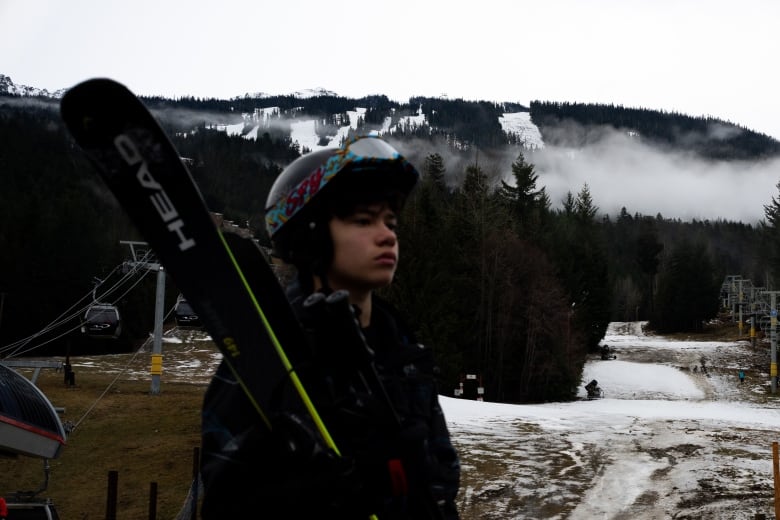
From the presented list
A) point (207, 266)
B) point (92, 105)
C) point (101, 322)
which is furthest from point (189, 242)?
point (101, 322)

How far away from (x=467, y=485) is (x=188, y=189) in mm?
11458

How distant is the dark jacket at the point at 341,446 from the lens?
4.60ft

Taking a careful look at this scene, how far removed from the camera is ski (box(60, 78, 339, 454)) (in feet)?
5.11

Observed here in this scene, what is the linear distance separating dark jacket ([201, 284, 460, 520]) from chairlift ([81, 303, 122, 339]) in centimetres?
2873

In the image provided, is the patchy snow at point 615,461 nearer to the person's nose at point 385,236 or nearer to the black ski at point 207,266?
the person's nose at point 385,236

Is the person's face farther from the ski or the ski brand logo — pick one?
the ski brand logo

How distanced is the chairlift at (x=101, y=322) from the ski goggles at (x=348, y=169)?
2858 cm

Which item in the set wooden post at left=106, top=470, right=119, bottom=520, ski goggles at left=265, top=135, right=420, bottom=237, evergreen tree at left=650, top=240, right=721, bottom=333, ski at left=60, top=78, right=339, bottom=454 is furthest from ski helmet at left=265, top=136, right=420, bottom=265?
evergreen tree at left=650, top=240, right=721, bottom=333

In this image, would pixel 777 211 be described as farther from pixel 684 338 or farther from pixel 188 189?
pixel 188 189

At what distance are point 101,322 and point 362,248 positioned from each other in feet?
96.0

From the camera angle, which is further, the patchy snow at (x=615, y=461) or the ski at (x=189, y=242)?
the patchy snow at (x=615, y=461)

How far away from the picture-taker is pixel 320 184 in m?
1.90

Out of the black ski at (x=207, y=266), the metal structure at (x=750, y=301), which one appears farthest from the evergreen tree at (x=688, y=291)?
the black ski at (x=207, y=266)

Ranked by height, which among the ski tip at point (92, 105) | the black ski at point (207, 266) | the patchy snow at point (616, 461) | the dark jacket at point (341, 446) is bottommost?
the patchy snow at point (616, 461)
